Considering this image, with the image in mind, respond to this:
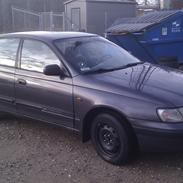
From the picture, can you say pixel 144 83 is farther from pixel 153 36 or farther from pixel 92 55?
pixel 153 36

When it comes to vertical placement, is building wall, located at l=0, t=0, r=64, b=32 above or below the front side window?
above

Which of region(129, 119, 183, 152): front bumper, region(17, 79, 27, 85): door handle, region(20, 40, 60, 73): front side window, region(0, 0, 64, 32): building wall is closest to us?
region(129, 119, 183, 152): front bumper

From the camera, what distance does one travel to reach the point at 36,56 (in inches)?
223

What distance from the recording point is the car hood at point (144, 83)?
441 centimetres

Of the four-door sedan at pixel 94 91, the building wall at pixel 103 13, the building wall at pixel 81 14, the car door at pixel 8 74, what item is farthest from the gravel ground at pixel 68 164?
the building wall at pixel 103 13

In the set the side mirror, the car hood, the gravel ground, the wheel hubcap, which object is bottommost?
the gravel ground

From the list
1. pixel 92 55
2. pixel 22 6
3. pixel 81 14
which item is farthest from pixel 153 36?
pixel 22 6

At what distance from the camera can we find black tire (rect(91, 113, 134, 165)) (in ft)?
14.9

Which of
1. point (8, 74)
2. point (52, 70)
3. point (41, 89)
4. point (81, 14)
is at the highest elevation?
point (81, 14)

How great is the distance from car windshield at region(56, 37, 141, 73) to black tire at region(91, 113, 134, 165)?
78cm

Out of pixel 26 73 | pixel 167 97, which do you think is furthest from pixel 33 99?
pixel 167 97

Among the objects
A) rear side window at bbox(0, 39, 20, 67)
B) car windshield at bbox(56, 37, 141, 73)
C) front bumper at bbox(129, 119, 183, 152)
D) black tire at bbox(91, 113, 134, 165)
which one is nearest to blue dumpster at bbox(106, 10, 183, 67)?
car windshield at bbox(56, 37, 141, 73)

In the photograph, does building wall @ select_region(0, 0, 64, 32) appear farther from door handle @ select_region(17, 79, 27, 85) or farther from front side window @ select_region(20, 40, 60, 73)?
door handle @ select_region(17, 79, 27, 85)

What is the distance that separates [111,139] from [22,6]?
32.7m
